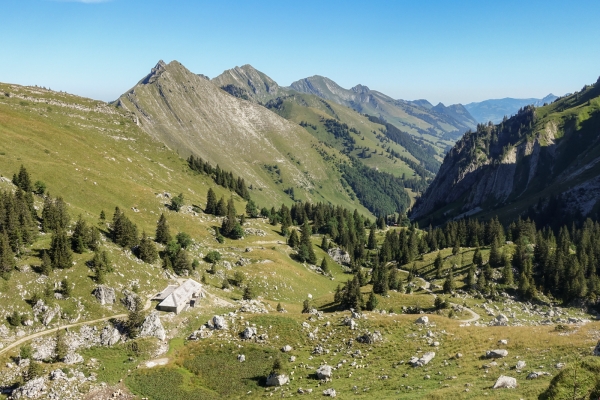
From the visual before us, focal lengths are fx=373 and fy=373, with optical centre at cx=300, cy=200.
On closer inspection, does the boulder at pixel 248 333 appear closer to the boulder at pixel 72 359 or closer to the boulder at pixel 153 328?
the boulder at pixel 153 328

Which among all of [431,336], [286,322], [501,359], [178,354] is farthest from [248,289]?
[501,359]

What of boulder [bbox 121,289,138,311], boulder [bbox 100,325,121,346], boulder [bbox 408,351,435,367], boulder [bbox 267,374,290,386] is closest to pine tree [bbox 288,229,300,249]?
boulder [bbox 121,289,138,311]

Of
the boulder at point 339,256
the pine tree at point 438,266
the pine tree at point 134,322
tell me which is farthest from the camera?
the boulder at point 339,256

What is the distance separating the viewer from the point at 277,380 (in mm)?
51594

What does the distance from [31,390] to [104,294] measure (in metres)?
22.2

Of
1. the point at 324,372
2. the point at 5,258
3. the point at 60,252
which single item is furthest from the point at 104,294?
the point at 324,372

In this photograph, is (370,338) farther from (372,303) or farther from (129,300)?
(129,300)

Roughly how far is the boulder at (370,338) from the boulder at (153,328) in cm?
3373

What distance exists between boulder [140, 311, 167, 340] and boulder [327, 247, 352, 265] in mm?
99886

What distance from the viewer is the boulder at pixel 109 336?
200 feet

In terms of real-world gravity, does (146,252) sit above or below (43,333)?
above

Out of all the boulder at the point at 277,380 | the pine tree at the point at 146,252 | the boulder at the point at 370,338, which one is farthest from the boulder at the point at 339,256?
the boulder at the point at 277,380

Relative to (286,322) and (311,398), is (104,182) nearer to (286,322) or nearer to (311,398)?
(286,322)

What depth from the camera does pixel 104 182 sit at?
13062cm
